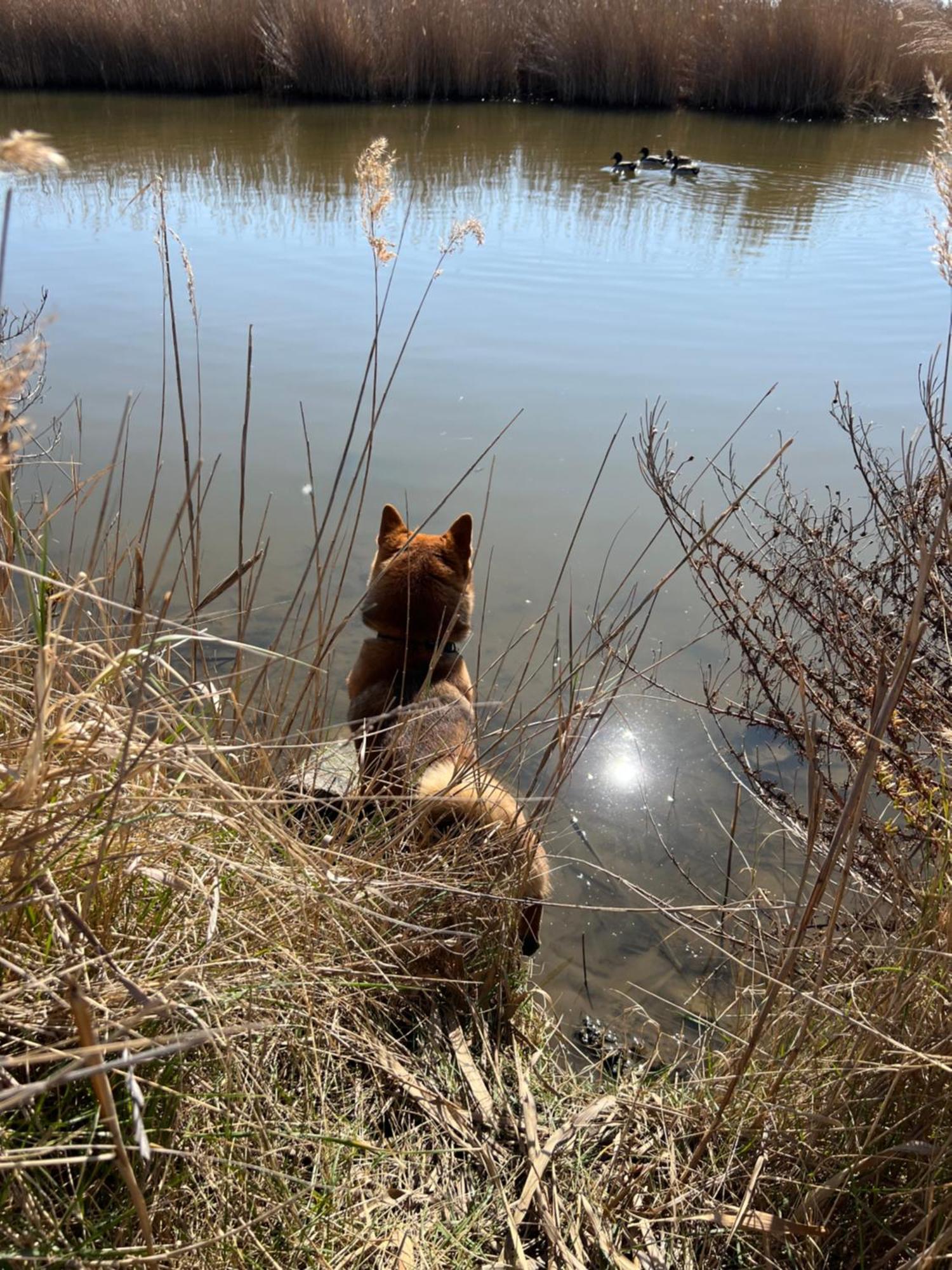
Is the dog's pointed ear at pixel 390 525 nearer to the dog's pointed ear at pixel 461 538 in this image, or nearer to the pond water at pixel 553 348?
the dog's pointed ear at pixel 461 538

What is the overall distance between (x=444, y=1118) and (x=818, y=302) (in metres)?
8.43

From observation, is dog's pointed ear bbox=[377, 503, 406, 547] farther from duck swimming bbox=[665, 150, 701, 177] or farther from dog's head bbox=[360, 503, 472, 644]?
duck swimming bbox=[665, 150, 701, 177]

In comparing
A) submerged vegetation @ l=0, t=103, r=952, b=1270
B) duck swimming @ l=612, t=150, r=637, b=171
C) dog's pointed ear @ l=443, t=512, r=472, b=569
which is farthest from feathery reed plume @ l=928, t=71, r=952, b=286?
duck swimming @ l=612, t=150, r=637, b=171

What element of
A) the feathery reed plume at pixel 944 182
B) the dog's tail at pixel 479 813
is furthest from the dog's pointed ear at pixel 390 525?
the feathery reed plume at pixel 944 182

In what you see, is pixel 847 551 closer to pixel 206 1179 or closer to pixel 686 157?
pixel 206 1179

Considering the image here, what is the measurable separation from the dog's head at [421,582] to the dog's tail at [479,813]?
87 cm

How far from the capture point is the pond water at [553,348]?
3.76 metres

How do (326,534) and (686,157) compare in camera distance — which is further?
(686,157)

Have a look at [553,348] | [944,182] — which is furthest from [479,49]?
[944,182]

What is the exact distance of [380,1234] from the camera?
5.06 ft

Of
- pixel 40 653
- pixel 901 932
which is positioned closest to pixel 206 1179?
pixel 40 653

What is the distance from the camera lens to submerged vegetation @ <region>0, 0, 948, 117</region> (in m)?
16.5

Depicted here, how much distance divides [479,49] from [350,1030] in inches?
768

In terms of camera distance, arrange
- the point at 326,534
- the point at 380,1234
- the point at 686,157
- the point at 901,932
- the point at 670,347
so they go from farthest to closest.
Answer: the point at 686,157
the point at 670,347
the point at 326,534
the point at 901,932
the point at 380,1234
